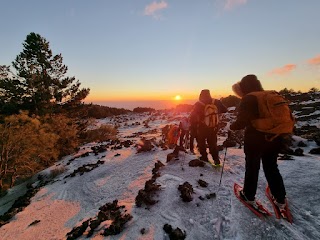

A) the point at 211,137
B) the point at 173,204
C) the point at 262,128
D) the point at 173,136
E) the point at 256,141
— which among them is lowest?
the point at 173,204

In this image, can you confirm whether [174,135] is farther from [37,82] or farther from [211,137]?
[37,82]

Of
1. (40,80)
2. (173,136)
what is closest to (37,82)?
(40,80)

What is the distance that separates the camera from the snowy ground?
164 inches

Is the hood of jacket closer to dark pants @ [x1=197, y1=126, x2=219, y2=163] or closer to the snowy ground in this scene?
the snowy ground

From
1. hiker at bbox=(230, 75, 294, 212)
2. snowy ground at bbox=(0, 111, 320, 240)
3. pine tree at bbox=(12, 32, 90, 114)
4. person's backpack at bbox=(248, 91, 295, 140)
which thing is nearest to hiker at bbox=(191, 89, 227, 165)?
snowy ground at bbox=(0, 111, 320, 240)

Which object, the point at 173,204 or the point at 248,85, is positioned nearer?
the point at 248,85

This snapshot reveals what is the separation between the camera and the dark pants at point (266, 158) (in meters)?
4.11

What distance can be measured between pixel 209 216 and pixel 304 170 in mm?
3469

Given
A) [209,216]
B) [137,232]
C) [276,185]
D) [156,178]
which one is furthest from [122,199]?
[276,185]

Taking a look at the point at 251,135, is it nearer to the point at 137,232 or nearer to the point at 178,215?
the point at 178,215

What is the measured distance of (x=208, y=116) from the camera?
6.91m

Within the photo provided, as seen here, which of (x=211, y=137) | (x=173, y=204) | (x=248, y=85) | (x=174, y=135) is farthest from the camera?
(x=174, y=135)

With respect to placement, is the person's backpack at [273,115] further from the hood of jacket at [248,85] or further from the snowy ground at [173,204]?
the snowy ground at [173,204]

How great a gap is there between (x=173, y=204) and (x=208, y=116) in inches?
111
